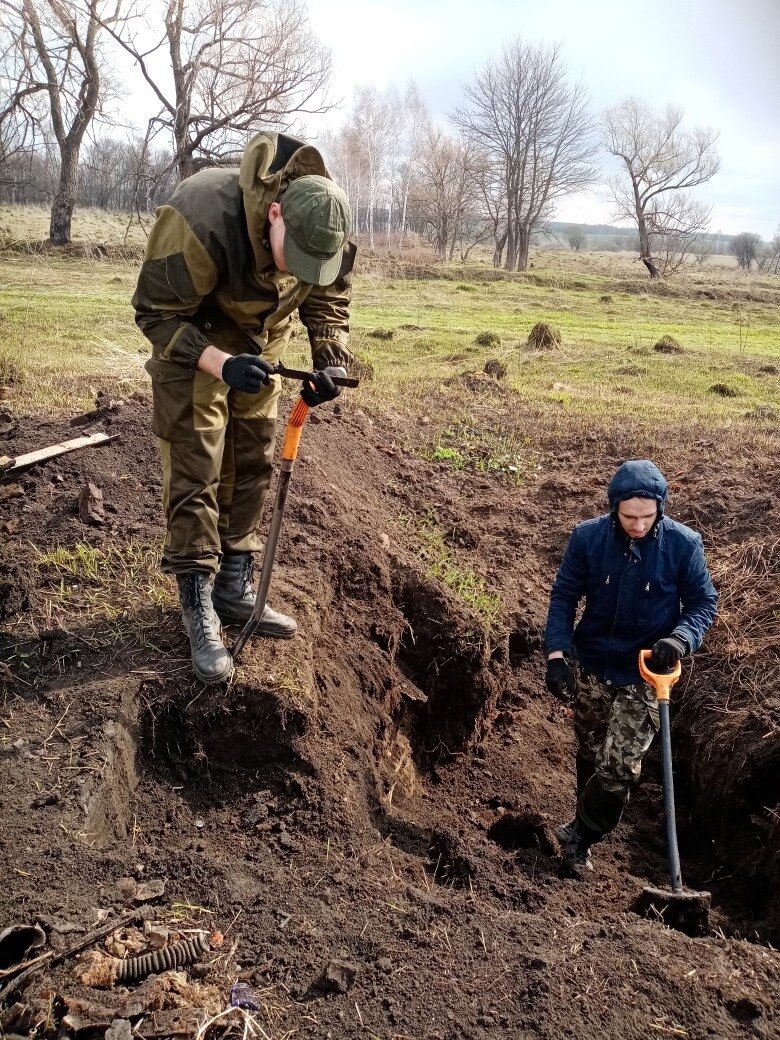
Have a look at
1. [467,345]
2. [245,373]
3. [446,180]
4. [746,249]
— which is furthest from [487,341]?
[746,249]

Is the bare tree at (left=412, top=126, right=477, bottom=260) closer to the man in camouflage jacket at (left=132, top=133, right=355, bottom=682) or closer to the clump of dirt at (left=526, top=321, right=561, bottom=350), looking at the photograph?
the clump of dirt at (left=526, top=321, right=561, bottom=350)

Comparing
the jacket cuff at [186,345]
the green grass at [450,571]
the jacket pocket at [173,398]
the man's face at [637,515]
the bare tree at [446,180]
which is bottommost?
the green grass at [450,571]

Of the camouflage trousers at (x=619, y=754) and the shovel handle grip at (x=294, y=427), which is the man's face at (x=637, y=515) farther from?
the shovel handle grip at (x=294, y=427)

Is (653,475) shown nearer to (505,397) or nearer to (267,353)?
(267,353)

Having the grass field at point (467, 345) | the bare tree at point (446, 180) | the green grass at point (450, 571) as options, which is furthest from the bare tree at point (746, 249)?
the green grass at point (450, 571)

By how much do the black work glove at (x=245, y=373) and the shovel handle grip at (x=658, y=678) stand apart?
1912 mm

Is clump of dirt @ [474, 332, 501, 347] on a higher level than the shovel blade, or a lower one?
higher

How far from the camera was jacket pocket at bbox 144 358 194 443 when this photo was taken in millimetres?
3104

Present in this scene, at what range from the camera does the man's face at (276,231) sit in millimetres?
2912

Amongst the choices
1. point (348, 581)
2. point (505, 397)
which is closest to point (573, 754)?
point (348, 581)

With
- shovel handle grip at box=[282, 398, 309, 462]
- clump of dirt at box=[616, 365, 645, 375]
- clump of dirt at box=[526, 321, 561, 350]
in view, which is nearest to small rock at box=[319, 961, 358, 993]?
shovel handle grip at box=[282, 398, 309, 462]

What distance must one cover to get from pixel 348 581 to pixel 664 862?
2147 mm

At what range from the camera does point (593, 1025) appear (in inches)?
86.6

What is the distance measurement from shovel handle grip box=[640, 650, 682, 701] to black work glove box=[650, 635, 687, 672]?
0.04m
